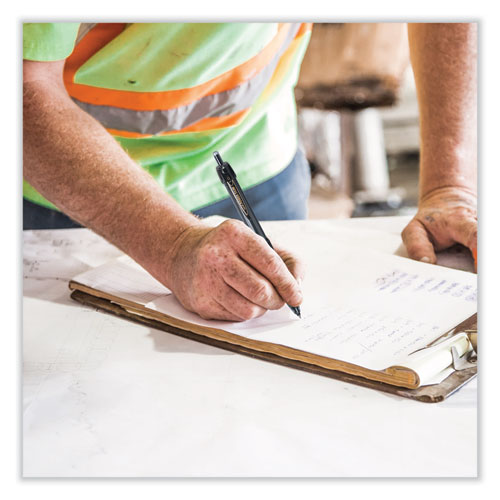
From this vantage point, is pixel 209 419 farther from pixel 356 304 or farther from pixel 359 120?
pixel 359 120

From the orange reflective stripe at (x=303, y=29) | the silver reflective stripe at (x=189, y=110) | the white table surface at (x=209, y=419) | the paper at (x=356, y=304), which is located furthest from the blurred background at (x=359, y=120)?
the white table surface at (x=209, y=419)

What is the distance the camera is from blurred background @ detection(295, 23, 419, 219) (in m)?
1.84

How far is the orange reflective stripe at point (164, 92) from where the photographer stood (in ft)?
2.84

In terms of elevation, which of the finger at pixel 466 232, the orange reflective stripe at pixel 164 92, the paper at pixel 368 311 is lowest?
the paper at pixel 368 311

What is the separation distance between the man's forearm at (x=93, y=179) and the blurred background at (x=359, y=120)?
0.80 metres

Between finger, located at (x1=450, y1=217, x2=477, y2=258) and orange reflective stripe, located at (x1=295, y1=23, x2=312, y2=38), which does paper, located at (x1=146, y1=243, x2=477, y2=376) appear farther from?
orange reflective stripe, located at (x1=295, y1=23, x2=312, y2=38)

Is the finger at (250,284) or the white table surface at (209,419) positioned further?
the finger at (250,284)

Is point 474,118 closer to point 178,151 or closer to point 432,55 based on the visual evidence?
point 432,55

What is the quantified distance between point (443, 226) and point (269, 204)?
0.36m

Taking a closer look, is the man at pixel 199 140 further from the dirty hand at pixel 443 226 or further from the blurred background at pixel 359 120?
the blurred background at pixel 359 120

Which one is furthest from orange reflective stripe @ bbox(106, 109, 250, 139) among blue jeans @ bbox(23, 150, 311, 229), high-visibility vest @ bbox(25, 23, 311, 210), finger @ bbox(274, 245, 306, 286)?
finger @ bbox(274, 245, 306, 286)

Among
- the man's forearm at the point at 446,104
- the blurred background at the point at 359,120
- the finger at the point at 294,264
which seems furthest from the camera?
the blurred background at the point at 359,120
